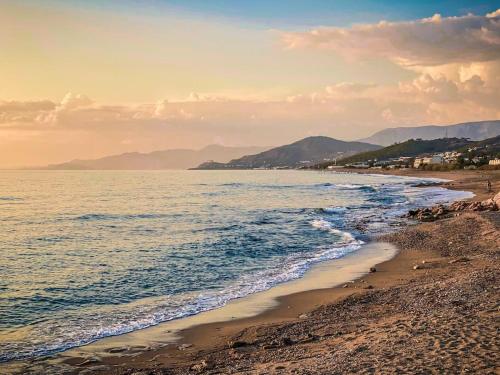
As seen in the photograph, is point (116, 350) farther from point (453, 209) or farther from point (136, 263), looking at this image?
point (453, 209)

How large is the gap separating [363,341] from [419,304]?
4.55 m

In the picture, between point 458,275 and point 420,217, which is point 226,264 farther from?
point 420,217

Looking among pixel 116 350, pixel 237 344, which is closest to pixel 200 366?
pixel 237 344

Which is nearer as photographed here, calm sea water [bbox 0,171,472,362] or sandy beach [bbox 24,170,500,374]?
sandy beach [bbox 24,170,500,374]

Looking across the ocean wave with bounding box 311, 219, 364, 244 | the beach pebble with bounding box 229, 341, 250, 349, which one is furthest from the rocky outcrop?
the beach pebble with bounding box 229, 341, 250, 349

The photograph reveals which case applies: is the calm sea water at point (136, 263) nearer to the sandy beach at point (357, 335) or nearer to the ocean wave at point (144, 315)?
the ocean wave at point (144, 315)

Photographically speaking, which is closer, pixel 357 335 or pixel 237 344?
pixel 357 335

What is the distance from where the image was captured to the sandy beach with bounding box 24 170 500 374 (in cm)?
1057

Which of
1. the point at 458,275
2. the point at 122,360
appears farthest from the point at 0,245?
the point at 458,275

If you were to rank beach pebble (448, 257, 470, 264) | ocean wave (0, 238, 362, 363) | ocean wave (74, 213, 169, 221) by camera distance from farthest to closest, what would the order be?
ocean wave (74, 213, 169, 221) < beach pebble (448, 257, 470, 264) < ocean wave (0, 238, 362, 363)

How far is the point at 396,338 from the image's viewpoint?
39.6 ft

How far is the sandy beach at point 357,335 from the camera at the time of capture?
416 inches

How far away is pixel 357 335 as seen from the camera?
1306 cm

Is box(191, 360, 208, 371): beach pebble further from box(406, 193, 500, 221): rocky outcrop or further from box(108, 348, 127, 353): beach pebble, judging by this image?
box(406, 193, 500, 221): rocky outcrop
